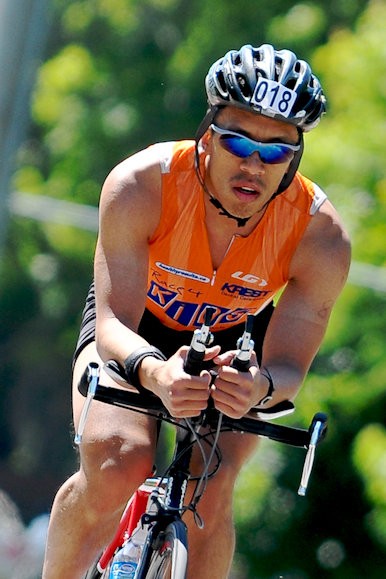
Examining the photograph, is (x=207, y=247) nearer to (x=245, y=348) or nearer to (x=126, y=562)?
(x=245, y=348)

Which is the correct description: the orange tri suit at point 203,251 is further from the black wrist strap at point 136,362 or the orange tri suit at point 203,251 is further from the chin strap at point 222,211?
the black wrist strap at point 136,362

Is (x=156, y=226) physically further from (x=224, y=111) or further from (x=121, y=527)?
(x=121, y=527)

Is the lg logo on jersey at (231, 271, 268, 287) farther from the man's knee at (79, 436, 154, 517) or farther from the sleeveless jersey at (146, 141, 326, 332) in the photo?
the man's knee at (79, 436, 154, 517)

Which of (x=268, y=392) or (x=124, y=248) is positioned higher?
(x=124, y=248)

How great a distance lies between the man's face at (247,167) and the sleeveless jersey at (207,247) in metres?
0.16

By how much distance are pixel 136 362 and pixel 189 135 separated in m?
13.0

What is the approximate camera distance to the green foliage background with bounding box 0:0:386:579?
36.2ft

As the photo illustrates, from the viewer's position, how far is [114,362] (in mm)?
4379

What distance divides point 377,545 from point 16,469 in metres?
5.76

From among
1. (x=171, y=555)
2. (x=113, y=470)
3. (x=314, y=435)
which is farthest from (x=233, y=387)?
(x=113, y=470)

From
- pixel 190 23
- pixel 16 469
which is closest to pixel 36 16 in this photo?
pixel 16 469

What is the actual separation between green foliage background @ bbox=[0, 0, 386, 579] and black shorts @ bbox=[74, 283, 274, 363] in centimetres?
493

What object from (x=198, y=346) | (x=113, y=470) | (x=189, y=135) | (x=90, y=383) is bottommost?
(x=189, y=135)

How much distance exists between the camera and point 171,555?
4215 millimetres
